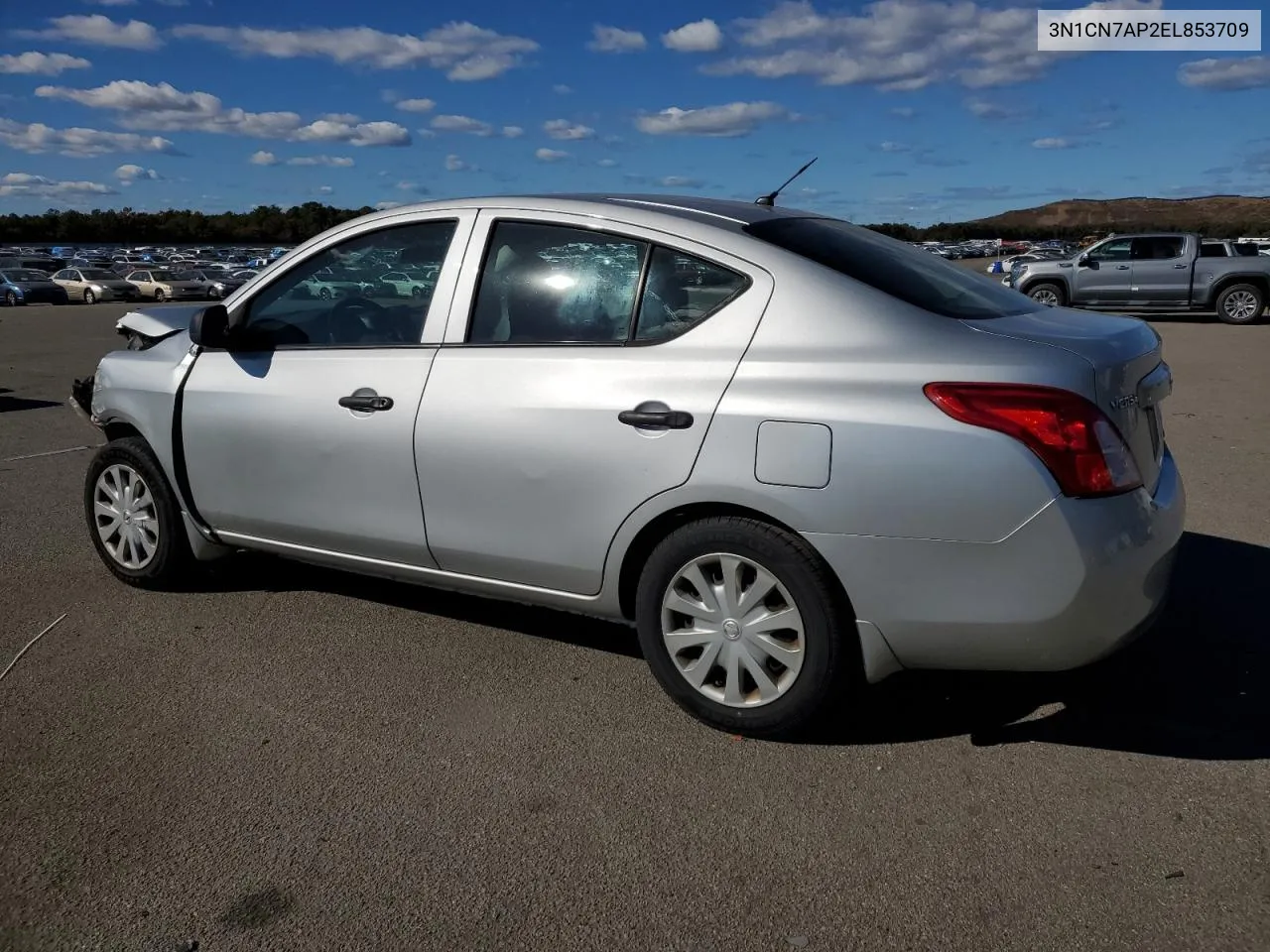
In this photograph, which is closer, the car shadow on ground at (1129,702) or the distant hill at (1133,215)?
the car shadow on ground at (1129,702)

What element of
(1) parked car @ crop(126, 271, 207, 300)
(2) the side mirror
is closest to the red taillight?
(2) the side mirror

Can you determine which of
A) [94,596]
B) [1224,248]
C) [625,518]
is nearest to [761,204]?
[625,518]

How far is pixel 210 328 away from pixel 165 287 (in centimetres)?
4449

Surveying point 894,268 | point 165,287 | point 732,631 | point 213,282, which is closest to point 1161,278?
point 894,268

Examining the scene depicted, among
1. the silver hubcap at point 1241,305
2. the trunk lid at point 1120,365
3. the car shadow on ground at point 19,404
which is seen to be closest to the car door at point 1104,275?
the silver hubcap at point 1241,305

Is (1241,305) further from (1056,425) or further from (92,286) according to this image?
(92,286)

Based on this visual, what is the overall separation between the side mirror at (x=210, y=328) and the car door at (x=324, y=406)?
51mm

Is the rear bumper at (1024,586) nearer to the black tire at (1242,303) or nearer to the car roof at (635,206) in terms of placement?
the car roof at (635,206)

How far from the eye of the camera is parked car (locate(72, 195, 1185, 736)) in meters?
3.03

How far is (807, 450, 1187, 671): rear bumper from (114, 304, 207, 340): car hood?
10.7 feet

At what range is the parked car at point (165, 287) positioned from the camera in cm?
4472

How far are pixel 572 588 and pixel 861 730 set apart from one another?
106 centimetres

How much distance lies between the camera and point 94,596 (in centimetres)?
489

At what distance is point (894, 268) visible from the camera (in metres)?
3.69
